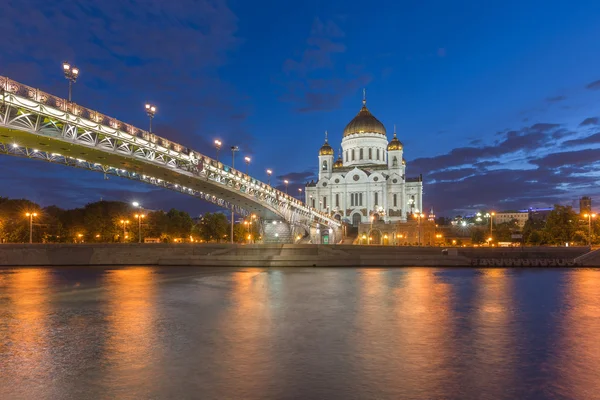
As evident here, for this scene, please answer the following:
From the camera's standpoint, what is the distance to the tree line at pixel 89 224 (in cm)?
6919

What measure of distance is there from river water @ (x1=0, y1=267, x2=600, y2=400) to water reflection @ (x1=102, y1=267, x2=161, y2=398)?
0.05m

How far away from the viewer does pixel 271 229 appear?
276 feet

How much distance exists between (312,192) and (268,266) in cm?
7426

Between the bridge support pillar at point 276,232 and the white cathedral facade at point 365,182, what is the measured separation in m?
28.5

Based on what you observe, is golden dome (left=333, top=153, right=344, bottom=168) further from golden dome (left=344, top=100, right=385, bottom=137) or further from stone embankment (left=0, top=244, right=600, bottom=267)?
stone embankment (left=0, top=244, right=600, bottom=267)

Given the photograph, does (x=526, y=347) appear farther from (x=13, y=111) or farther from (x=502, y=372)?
(x=13, y=111)

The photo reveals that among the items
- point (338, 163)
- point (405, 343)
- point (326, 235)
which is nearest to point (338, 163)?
point (338, 163)

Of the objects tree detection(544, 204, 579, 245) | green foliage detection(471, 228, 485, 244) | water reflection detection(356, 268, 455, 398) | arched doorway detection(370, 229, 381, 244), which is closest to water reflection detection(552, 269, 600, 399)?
water reflection detection(356, 268, 455, 398)

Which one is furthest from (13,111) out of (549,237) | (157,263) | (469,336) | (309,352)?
(549,237)

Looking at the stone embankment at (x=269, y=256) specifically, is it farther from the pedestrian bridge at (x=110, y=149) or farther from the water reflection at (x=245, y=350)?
the water reflection at (x=245, y=350)

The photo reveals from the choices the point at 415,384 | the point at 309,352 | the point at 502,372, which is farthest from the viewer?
the point at 309,352

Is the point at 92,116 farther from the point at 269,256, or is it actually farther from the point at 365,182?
the point at 365,182

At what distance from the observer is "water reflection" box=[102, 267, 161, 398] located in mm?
9703

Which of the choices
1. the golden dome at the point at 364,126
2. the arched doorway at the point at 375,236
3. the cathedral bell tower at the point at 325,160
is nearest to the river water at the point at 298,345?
the arched doorway at the point at 375,236
